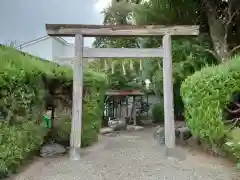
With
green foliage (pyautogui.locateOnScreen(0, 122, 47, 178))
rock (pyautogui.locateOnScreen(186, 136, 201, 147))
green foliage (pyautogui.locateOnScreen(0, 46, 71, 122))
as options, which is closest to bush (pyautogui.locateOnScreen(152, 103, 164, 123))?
rock (pyautogui.locateOnScreen(186, 136, 201, 147))

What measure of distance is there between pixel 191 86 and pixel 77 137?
2888mm

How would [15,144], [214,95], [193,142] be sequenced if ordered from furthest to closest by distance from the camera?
[193,142], [214,95], [15,144]

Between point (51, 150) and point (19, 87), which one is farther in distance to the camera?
point (51, 150)

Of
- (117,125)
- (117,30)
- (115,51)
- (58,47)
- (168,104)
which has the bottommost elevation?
(117,125)

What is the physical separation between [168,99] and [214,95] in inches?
44.1

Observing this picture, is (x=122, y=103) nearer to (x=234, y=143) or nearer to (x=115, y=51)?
(x=115, y=51)

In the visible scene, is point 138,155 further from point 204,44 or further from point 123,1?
point 123,1

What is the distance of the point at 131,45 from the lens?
57.1 ft

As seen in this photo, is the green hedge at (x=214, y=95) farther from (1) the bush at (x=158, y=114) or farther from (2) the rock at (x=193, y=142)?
(1) the bush at (x=158, y=114)

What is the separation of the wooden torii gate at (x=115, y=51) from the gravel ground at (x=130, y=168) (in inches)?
21.9

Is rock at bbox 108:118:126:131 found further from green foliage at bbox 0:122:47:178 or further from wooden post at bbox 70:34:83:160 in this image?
green foliage at bbox 0:122:47:178

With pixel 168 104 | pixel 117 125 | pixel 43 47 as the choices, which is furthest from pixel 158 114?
pixel 168 104

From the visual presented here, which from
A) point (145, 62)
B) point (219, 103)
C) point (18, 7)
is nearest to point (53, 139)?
point (219, 103)

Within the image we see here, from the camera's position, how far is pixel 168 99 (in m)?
6.84
